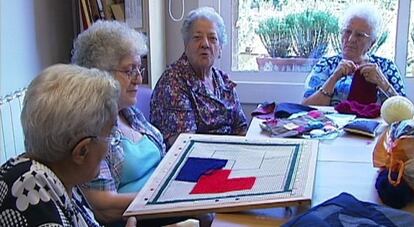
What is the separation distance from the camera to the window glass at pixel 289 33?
11.4ft

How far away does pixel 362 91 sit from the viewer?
2805mm

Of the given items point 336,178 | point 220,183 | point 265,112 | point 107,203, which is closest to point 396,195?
point 336,178

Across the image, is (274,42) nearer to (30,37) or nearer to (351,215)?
(30,37)

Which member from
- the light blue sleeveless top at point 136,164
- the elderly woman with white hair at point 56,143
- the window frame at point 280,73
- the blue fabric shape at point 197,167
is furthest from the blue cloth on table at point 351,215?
the window frame at point 280,73

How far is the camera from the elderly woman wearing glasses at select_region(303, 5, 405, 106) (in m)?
2.97

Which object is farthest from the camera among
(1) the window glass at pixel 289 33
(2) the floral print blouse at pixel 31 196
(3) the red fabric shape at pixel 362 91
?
(1) the window glass at pixel 289 33

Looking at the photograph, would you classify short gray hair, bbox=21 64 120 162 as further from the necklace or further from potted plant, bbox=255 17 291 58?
potted plant, bbox=255 17 291 58

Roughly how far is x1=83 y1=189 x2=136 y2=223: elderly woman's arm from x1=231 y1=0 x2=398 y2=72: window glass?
2.01 metres

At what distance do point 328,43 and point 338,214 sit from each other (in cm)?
232

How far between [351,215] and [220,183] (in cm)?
38

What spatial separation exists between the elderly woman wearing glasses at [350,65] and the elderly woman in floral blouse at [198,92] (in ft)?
1.59

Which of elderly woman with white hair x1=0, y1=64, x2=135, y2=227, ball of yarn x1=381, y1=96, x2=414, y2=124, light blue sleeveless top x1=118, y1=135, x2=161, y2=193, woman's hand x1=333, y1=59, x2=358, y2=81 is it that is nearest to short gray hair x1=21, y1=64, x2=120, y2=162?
elderly woman with white hair x1=0, y1=64, x2=135, y2=227

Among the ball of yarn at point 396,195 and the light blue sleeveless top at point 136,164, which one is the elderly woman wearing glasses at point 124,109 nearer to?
the light blue sleeveless top at point 136,164

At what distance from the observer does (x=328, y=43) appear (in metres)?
3.53
